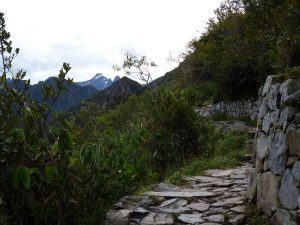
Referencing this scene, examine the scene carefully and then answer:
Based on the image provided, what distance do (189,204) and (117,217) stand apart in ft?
3.25

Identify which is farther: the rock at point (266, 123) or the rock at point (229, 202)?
the rock at point (229, 202)

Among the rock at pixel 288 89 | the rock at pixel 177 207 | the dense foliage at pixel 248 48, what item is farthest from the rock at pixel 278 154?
the dense foliage at pixel 248 48

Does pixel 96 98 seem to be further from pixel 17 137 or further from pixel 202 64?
pixel 17 137

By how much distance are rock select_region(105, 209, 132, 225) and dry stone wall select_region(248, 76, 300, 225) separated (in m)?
1.50

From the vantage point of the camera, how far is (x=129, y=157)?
7305 mm

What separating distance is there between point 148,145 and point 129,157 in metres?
1.50

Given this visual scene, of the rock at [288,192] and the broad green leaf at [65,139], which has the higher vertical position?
the broad green leaf at [65,139]

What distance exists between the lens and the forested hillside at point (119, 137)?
4199 millimetres

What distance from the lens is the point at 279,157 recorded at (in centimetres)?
411

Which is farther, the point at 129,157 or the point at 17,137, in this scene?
the point at 129,157

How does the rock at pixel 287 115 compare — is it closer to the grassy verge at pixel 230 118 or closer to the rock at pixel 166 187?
the rock at pixel 166 187

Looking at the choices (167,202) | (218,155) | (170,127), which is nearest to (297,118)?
(167,202)

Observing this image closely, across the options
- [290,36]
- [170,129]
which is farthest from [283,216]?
[170,129]

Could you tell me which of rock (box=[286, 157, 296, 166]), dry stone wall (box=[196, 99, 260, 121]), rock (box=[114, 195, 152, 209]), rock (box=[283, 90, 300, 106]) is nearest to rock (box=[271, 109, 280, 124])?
rock (box=[283, 90, 300, 106])
